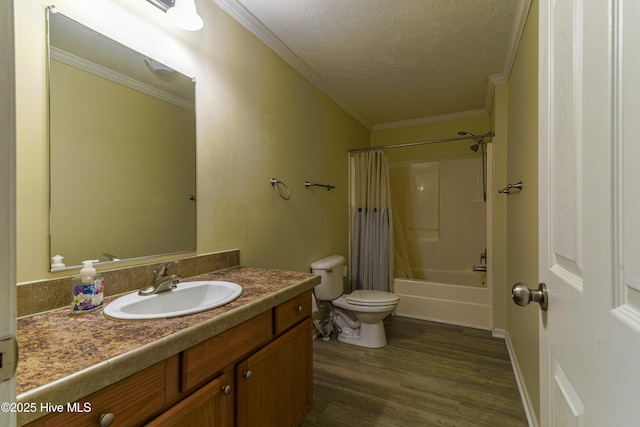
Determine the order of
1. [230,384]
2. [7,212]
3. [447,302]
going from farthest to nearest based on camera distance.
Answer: [447,302] → [230,384] → [7,212]

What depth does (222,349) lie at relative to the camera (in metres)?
0.93

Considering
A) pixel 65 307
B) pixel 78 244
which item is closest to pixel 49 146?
pixel 78 244

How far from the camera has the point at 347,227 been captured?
3.25m

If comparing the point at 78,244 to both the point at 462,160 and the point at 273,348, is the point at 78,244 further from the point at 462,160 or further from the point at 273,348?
the point at 462,160

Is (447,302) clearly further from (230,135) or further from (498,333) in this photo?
(230,135)

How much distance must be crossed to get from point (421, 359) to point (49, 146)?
2.55 meters

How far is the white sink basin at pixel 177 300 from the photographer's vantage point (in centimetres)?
91

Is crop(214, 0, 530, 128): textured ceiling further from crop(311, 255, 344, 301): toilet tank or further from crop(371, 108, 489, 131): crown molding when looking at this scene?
crop(311, 255, 344, 301): toilet tank

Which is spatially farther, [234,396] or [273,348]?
[273,348]

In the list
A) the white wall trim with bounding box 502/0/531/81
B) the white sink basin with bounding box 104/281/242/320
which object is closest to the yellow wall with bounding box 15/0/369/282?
the white sink basin with bounding box 104/281/242/320

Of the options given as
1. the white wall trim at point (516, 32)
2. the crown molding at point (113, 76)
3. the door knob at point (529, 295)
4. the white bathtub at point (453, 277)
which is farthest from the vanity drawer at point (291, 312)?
the white bathtub at point (453, 277)

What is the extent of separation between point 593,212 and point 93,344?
3.47ft

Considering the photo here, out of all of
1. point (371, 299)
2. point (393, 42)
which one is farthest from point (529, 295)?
point (393, 42)

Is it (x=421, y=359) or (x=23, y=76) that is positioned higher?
(x=23, y=76)
